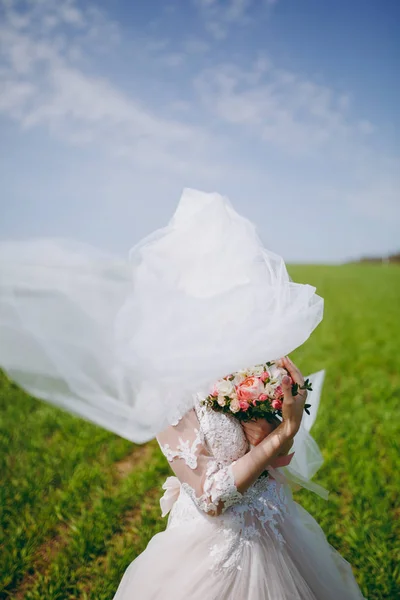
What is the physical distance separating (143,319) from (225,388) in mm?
497

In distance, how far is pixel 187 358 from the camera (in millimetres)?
1670

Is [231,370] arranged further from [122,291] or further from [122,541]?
[122,541]

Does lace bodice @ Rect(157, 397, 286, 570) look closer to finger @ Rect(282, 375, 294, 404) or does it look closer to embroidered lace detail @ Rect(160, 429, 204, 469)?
embroidered lace detail @ Rect(160, 429, 204, 469)

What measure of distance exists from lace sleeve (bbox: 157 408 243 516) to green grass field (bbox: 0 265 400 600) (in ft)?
6.41

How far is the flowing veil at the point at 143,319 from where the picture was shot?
1.58 meters

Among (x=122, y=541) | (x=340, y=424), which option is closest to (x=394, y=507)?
(x=340, y=424)

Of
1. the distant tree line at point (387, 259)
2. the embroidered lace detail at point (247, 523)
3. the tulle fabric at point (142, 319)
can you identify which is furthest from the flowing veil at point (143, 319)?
the distant tree line at point (387, 259)

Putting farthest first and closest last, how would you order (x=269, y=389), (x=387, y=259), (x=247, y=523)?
1. (x=387, y=259)
2. (x=247, y=523)
3. (x=269, y=389)

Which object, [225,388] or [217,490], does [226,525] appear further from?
[225,388]

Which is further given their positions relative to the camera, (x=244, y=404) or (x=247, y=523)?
(x=247, y=523)

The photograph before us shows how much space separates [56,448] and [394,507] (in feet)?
12.8

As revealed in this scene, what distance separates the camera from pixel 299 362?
9891 mm

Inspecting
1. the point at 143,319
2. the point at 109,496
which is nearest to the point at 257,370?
the point at 143,319

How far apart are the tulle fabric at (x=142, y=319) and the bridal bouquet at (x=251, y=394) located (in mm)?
190
